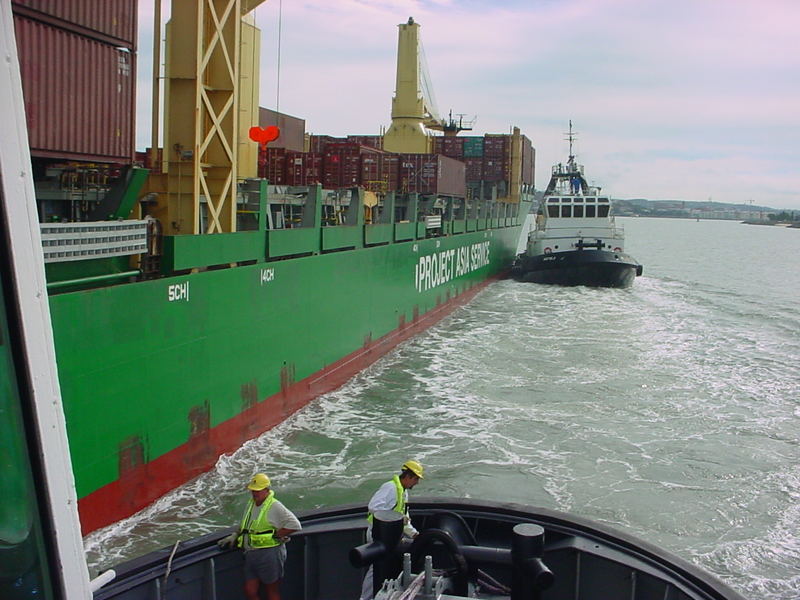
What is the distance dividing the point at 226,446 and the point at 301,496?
1700 millimetres

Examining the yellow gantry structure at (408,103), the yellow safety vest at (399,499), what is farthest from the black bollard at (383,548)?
the yellow gantry structure at (408,103)

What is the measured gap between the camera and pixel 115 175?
9.99 metres

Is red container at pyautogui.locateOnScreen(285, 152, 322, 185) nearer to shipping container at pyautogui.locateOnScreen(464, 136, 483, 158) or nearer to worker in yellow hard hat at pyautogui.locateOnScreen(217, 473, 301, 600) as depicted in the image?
worker in yellow hard hat at pyautogui.locateOnScreen(217, 473, 301, 600)

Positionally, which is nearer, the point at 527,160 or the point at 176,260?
the point at 176,260

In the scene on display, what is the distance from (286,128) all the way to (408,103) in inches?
652

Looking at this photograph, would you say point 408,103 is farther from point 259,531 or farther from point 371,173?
point 259,531

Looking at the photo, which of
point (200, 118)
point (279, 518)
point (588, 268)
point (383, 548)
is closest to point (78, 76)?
point (200, 118)

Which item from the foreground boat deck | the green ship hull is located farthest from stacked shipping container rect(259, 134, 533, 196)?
the foreground boat deck

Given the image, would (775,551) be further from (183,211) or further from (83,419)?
(183,211)

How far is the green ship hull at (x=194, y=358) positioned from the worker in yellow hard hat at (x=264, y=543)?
3229 millimetres

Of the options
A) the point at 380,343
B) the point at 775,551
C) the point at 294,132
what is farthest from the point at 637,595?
the point at 294,132

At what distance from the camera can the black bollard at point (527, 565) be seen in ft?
12.9

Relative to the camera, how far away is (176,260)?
983cm

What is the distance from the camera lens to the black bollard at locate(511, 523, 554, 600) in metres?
3.94
